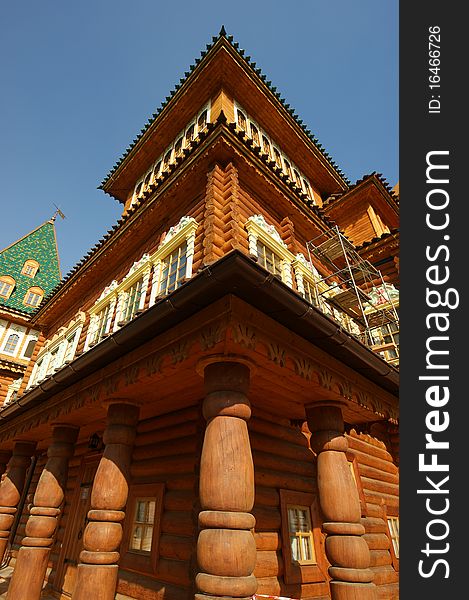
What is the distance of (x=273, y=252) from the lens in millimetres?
7730

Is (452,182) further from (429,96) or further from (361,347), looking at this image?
(361,347)

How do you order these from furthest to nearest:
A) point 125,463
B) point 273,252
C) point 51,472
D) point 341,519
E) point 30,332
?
1. point 30,332
2. point 273,252
3. point 51,472
4. point 125,463
5. point 341,519

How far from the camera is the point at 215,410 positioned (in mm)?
3146

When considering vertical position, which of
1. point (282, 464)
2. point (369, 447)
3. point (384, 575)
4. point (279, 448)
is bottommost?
point (384, 575)

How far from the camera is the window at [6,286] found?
24431mm

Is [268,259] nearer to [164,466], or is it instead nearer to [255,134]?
[164,466]

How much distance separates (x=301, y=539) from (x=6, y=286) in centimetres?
2772

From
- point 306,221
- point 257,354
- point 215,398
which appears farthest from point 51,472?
point 306,221

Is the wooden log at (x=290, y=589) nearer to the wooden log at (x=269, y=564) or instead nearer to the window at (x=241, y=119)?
the wooden log at (x=269, y=564)

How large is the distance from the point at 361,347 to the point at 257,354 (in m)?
1.77

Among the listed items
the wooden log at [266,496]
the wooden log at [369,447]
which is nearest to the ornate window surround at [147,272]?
the wooden log at [266,496]

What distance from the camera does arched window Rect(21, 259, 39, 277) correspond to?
26.6 m

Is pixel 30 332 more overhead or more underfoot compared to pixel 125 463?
more overhead

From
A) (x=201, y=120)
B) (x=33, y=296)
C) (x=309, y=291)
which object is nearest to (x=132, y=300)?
(x=309, y=291)
